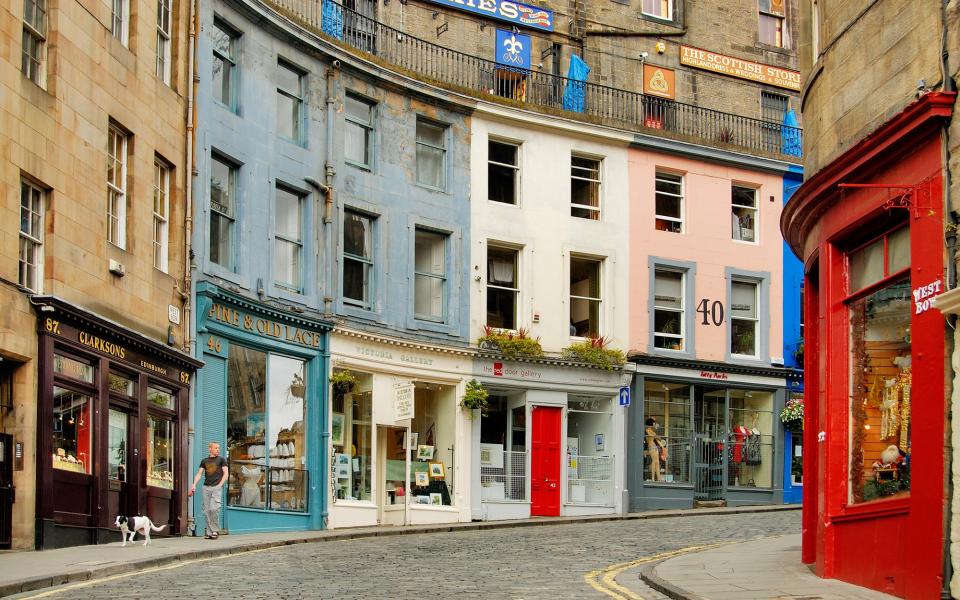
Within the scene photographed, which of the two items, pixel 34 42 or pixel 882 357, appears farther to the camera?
pixel 34 42

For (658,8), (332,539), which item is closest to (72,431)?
(332,539)

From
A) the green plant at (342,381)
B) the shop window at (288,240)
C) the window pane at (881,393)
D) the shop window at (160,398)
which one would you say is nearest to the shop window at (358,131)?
the shop window at (288,240)

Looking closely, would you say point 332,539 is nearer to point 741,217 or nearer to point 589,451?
point 589,451

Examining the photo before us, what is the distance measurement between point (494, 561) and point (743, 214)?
2140 cm

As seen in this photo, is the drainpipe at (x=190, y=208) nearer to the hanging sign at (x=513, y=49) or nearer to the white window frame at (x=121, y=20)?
the white window frame at (x=121, y=20)

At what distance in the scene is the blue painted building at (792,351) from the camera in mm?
37156

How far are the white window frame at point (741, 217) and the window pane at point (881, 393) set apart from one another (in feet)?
71.9

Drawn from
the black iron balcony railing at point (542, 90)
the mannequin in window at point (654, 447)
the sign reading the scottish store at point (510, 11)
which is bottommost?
the mannequin in window at point (654, 447)

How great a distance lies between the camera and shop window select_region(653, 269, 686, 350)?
3612 centimetres

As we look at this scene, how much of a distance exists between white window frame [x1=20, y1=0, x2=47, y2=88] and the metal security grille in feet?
50.3

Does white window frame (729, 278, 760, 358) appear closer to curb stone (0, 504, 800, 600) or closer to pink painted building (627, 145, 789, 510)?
pink painted building (627, 145, 789, 510)

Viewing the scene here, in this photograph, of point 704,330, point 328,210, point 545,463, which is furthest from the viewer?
point 704,330

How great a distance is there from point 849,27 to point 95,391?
12.2 metres

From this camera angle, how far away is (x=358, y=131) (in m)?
30.9
